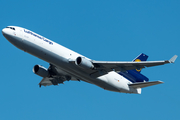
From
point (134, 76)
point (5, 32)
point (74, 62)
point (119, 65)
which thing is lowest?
point (74, 62)

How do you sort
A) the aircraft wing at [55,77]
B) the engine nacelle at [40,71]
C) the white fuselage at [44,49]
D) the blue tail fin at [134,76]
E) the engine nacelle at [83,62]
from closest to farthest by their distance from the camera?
the white fuselage at [44,49] → the engine nacelle at [83,62] → the engine nacelle at [40,71] → the aircraft wing at [55,77] → the blue tail fin at [134,76]

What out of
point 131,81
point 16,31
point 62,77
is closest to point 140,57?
point 131,81

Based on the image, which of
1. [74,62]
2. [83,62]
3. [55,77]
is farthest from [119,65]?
[55,77]

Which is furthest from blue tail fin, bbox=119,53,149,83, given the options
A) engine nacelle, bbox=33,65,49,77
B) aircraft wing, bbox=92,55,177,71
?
engine nacelle, bbox=33,65,49,77

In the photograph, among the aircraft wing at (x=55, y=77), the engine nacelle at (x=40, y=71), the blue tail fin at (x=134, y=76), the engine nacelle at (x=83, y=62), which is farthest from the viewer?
the blue tail fin at (x=134, y=76)

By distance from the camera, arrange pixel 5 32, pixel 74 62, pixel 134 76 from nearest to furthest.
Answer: pixel 5 32
pixel 74 62
pixel 134 76

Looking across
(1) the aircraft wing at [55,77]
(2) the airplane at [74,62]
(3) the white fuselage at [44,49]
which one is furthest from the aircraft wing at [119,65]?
(1) the aircraft wing at [55,77]

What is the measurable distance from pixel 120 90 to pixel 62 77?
9.54 m

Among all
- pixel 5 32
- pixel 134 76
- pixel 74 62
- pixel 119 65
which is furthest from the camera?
pixel 134 76

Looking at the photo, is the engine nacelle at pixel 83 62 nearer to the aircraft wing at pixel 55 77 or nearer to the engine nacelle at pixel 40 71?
the aircraft wing at pixel 55 77

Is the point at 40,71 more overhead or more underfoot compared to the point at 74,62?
more overhead

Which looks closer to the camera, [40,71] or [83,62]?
[83,62]

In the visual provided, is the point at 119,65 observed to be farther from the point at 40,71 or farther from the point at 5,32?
the point at 5,32

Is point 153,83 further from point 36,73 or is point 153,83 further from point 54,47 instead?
point 36,73
